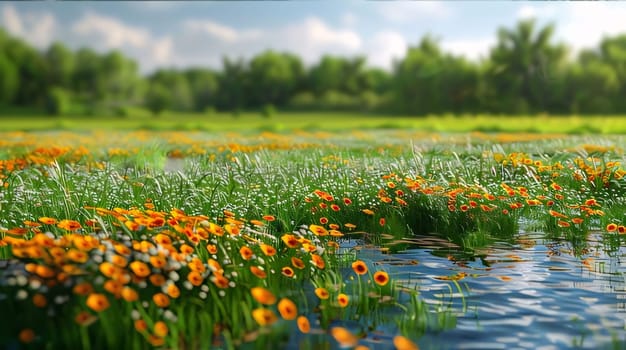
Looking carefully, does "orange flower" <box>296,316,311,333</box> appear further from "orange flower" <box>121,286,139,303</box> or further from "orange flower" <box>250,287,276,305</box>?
"orange flower" <box>121,286,139,303</box>

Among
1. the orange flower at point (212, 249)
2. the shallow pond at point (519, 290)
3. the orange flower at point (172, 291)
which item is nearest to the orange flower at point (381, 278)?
the shallow pond at point (519, 290)

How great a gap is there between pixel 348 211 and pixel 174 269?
11.4ft

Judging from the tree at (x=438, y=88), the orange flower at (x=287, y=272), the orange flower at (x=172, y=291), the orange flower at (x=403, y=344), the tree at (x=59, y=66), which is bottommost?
the orange flower at (x=403, y=344)

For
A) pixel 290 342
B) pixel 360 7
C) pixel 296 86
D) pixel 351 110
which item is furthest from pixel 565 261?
pixel 360 7

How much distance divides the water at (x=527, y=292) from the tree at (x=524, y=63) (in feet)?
156

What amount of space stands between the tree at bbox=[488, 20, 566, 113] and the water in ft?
156

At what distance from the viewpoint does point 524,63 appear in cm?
5319

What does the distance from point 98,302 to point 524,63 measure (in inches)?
2111

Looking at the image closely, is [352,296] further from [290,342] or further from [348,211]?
[348,211]

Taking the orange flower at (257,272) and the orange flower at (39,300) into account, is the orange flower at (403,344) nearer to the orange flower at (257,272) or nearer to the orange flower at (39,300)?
the orange flower at (257,272)

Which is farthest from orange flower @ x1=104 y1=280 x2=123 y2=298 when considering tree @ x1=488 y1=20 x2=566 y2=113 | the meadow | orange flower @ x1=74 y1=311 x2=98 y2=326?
tree @ x1=488 y1=20 x2=566 y2=113

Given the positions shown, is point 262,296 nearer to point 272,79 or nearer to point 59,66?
point 272,79

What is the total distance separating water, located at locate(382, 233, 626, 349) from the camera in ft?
13.3

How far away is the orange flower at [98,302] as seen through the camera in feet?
11.5
